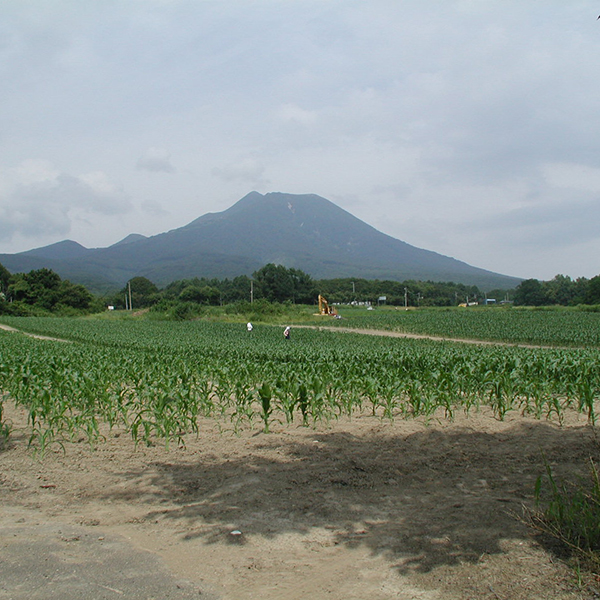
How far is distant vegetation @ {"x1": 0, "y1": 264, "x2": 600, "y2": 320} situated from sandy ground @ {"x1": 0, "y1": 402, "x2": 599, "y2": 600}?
60279mm

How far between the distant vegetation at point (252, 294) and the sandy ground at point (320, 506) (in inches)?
2373

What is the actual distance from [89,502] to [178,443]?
1954 mm

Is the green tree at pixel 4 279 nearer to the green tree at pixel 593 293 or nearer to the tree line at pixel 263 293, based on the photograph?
the tree line at pixel 263 293

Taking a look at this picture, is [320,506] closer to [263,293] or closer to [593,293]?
[593,293]

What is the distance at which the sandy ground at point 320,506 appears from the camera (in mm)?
3648

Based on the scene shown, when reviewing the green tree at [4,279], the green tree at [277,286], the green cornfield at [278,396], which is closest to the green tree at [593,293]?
the green tree at [277,286]

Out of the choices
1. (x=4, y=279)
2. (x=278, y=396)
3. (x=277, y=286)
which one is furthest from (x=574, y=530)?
(x=4, y=279)

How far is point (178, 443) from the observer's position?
753 cm

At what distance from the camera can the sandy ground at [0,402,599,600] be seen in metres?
3.65

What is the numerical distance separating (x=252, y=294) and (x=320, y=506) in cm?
9587

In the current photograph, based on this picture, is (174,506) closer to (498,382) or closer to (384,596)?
(384,596)

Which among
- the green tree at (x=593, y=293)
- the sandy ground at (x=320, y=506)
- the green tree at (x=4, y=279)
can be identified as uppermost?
the green tree at (x=4, y=279)

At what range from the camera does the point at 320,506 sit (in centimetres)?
514

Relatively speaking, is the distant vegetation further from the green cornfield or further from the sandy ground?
the sandy ground
